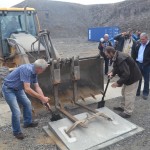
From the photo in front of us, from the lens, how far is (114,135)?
5160 mm

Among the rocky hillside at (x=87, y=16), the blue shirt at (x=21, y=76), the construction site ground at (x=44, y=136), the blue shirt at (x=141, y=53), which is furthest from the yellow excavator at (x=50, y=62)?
the rocky hillside at (x=87, y=16)

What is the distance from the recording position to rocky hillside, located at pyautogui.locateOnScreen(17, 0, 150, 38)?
122 feet

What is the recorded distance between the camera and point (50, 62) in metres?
6.14

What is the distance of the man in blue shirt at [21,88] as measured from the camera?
4.71m

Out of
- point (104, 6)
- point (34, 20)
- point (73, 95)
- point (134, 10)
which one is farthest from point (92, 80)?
point (104, 6)

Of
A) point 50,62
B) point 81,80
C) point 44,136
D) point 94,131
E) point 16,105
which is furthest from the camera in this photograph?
point 81,80

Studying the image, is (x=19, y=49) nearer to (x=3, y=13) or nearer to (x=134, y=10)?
(x=3, y=13)

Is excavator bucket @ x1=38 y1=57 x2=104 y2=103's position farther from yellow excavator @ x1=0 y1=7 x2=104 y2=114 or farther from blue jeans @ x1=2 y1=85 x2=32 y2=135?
blue jeans @ x1=2 y1=85 x2=32 y2=135

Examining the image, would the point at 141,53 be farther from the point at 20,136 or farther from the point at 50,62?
the point at 20,136

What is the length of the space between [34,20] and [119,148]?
548cm

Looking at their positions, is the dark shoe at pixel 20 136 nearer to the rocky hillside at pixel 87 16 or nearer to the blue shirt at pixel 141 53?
the blue shirt at pixel 141 53

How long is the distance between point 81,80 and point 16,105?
226 cm

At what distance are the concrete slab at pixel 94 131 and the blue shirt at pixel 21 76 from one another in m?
1.03

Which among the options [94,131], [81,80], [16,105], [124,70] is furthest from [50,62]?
[94,131]
